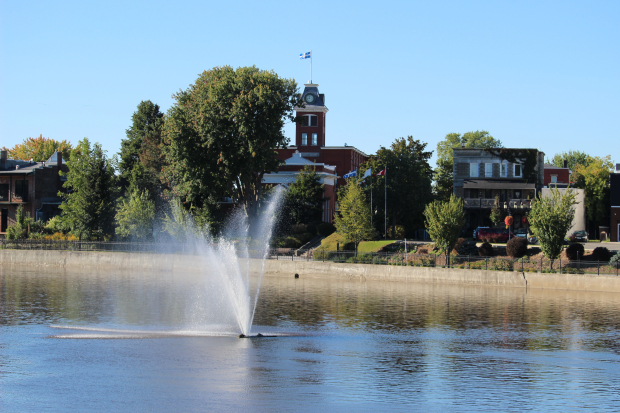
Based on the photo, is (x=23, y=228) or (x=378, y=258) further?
(x=23, y=228)

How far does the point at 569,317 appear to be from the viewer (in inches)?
1200

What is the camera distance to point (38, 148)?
123 metres

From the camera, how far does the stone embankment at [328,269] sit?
4137cm

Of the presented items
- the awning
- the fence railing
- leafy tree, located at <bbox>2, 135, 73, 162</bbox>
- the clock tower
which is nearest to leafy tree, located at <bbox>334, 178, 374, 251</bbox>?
the fence railing

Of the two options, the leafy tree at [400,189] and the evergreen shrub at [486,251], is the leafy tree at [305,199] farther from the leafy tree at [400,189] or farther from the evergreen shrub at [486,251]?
the evergreen shrub at [486,251]

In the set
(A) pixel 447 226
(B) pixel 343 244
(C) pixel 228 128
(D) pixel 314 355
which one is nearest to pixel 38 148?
(C) pixel 228 128

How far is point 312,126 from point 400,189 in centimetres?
3218

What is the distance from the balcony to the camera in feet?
250

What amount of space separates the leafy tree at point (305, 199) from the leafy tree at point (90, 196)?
19.6 meters

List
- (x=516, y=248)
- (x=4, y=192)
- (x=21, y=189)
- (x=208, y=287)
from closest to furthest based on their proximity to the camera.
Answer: (x=208, y=287) < (x=516, y=248) < (x=21, y=189) < (x=4, y=192)

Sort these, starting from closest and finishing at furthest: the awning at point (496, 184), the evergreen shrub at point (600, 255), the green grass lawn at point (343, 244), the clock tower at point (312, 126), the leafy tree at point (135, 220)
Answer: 1. the evergreen shrub at point (600, 255)
2. the green grass lawn at point (343, 244)
3. the leafy tree at point (135, 220)
4. the awning at point (496, 184)
5. the clock tower at point (312, 126)

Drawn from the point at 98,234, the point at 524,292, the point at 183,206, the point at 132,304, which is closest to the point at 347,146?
the point at 183,206

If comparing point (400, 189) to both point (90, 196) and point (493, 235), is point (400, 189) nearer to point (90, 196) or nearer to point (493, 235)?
point (493, 235)

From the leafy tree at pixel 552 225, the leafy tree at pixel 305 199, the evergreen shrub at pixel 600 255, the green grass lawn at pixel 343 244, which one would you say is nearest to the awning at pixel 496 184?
the leafy tree at pixel 305 199
